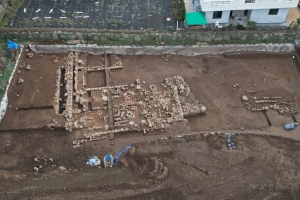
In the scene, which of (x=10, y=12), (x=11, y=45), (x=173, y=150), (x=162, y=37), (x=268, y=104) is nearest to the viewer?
(x=173, y=150)

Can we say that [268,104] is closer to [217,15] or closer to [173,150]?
[173,150]

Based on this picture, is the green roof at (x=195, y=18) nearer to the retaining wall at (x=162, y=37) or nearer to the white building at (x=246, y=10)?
the white building at (x=246, y=10)

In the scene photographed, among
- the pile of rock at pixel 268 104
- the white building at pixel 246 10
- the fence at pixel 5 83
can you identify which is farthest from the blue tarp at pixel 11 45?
the pile of rock at pixel 268 104

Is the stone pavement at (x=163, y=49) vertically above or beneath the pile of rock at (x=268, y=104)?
above

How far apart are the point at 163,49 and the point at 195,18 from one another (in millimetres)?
4839

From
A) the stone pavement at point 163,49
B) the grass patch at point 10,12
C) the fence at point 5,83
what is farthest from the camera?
the grass patch at point 10,12

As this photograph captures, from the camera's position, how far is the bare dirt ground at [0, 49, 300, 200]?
60.5 ft

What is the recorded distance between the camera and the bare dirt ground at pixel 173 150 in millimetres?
18438

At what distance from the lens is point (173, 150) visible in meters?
20.5

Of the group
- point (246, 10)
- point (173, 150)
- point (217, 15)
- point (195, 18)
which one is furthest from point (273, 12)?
point (173, 150)

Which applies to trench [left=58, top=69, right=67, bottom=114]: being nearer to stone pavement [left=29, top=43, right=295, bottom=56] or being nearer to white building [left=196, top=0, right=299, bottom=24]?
stone pavement [left=29, top=43, right=295, bottom=56]

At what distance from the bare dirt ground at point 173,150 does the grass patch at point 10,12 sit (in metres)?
7.61

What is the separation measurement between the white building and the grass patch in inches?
746

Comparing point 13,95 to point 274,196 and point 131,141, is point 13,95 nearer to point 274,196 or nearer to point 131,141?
point 131,141
